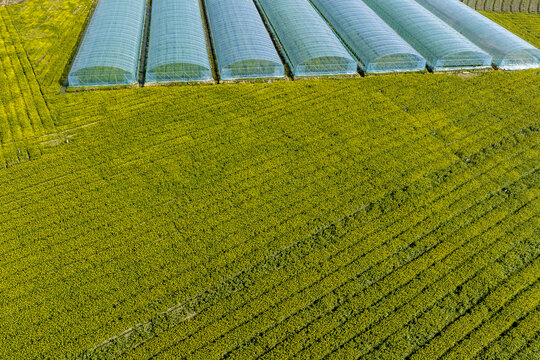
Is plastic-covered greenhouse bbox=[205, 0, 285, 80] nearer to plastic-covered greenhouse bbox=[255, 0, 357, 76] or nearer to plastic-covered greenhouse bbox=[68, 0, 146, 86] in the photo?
plastic-covered greenhouse bbox=[255, 0, 357, 76]

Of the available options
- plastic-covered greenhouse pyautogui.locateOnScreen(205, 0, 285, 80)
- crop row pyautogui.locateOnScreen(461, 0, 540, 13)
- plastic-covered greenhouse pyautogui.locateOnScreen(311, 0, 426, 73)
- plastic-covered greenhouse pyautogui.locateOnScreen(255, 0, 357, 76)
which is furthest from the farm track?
crop row pyautogui.locateOnScreen(461, 0, 540, 13)

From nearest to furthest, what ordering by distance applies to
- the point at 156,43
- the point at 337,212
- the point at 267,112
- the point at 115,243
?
the point at 115,243, the point at 337,212, the point at 267,112, the point at 156,43

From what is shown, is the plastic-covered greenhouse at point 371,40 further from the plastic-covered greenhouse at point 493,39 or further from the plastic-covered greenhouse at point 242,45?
the plastic-covered greenhouse at point 493,39

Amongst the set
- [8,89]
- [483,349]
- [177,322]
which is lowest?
[483,349]

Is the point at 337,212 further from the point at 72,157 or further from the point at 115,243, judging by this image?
the point at 72,157

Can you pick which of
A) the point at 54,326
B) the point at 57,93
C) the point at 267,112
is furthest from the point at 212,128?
the point at 54,326

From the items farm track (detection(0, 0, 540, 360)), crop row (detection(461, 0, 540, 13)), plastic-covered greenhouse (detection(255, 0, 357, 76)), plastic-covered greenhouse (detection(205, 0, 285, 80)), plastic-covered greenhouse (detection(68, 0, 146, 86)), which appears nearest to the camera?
farm track (detection(0, 0, 540, 360))
